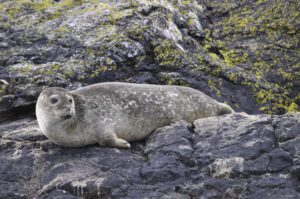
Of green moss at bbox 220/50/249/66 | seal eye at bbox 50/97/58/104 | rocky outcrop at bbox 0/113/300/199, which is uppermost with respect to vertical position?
seal eye at bbox 50/97/58/104

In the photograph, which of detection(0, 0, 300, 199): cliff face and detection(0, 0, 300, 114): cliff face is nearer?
detection(0, 0, 300, 199): cliff face

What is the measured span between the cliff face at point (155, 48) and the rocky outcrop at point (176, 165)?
2.01 metres

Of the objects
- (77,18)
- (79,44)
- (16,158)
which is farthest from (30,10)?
(16,158)

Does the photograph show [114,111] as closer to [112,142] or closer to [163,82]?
[112,142]

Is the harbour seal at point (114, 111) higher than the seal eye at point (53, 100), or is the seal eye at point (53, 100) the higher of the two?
the seal eye at point (53, 100)

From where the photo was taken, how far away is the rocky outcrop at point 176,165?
4793 millimetres

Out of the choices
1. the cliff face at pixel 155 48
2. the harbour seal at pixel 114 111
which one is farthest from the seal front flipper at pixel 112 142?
the cliff face at pixel 155 48

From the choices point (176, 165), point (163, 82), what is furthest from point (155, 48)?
point (176, 165)

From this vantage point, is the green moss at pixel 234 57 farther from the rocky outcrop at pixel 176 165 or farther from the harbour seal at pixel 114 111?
the rocky outcrop at pixel 176 165

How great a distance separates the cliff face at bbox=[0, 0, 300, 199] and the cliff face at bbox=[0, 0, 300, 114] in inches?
0.9

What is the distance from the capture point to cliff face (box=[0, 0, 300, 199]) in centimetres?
499

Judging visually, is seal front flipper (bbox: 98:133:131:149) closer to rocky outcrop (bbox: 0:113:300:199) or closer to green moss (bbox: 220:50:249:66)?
rocky outcrop (bbox: 0:113:300:199)

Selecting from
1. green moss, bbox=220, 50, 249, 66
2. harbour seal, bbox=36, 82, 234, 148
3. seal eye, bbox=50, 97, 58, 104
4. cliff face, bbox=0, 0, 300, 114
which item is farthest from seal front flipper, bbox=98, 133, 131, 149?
green moss, bbox=220, 50, 249, 66

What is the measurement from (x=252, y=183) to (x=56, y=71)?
15.1 ft
